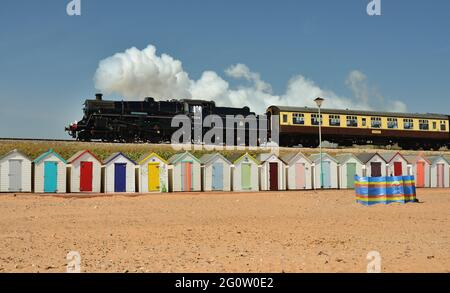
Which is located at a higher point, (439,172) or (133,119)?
(133,119)

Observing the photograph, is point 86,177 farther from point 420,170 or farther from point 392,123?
point 392,123

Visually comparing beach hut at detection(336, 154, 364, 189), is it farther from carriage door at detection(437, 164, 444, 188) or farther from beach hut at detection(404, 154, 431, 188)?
carriage door at detection(437, 164, 444, 188)

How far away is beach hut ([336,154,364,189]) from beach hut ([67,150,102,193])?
668 inches

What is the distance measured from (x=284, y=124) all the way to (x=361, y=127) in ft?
27.2

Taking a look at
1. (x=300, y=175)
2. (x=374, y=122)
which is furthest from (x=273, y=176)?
(x=374, y=122)

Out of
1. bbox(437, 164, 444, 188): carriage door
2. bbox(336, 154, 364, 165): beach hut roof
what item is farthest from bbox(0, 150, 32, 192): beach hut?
bbox(437, 164, 444, 188): carriage door

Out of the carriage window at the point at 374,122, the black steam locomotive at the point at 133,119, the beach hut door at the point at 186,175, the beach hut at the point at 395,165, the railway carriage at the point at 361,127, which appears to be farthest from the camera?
the carriage window at the point at 374,122

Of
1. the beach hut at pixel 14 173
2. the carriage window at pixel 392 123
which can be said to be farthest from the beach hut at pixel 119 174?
the carriage window at pixel 392 123

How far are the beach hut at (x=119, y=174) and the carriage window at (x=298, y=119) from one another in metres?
19.1

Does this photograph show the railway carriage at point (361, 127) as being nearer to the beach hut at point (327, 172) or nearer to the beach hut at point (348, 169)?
the beach hut at point (348, 169)

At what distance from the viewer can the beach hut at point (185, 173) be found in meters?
28.2

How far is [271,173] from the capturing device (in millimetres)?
30359

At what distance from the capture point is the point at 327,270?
7.89 metres
